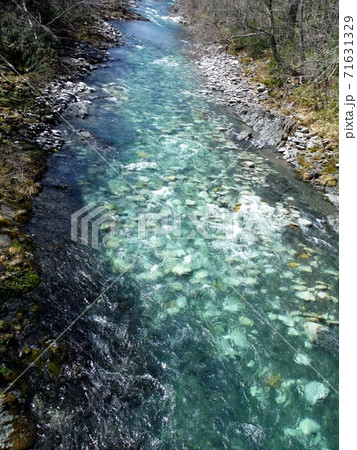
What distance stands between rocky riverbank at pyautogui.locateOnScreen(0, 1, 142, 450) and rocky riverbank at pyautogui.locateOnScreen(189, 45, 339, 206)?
4.42 metres

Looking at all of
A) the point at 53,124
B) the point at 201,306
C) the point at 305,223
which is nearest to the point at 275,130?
the point at 305,223

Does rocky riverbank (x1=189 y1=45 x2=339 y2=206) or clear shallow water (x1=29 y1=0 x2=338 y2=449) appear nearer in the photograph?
clear shallow water (x1=29 y1=0 x2=338 y2=449)

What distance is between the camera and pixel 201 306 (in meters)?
4.15

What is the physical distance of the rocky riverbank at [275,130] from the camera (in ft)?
24.1

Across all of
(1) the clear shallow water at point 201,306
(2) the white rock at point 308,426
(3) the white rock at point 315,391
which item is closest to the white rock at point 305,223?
(1) the clear shallow water at point 201,306

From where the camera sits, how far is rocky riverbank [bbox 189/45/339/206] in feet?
24.1

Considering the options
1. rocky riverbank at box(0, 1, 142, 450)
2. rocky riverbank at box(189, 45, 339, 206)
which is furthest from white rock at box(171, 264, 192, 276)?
rocky riverbank at box(189, 45, 339, 206)

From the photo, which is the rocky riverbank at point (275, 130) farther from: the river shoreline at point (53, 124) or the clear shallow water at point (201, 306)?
the clear shallow water at point (201, 306)

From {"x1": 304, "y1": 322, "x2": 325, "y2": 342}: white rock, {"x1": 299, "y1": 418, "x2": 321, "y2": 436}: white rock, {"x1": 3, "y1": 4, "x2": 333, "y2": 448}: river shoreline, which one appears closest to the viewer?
{"x1": 3, "y1": 4, "x2": 333, "y2": 448}: river shoreline

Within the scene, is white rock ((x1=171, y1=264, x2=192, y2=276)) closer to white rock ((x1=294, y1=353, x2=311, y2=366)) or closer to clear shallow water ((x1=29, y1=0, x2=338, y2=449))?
clear shallow water ((x1=29, y1=0, x2=338, y2=449))

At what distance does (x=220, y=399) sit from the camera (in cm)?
323

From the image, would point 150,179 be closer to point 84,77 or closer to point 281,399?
point 281,399

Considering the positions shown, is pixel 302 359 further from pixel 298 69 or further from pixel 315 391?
pixel 298 69

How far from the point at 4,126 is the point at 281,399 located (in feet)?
21.4
